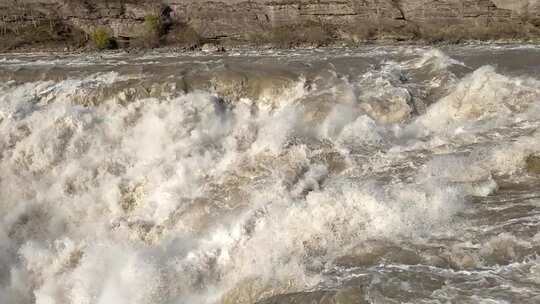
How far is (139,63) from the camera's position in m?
16.5

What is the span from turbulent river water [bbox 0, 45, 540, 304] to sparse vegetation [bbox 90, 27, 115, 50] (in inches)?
186

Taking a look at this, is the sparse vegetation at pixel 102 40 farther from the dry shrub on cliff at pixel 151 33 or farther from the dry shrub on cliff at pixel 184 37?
the dry shrub on cliff at pixel 184 37

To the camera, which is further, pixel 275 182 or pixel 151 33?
pixel 151 33

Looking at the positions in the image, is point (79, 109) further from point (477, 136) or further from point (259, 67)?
point (477, 136)

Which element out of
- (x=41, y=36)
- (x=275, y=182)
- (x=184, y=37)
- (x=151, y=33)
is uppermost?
(x=41, y=36)

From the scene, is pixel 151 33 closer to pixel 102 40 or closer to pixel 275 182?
pixel 102 40

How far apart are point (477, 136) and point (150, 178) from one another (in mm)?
6160

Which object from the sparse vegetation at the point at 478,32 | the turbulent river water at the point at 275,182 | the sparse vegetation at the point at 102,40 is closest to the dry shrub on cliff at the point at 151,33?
the sparse vegetation at the point at 102,40

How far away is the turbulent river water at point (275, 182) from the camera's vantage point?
283 inches

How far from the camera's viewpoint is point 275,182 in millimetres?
9570

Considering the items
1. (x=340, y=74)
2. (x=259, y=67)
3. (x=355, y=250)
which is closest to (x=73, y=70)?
(x=259, y=67)

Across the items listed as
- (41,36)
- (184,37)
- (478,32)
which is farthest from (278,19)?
(41,36)

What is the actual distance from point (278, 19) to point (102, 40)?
20.6ft

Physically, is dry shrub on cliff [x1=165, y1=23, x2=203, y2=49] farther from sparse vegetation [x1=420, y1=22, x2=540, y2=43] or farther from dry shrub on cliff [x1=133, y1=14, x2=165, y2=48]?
sparse vegetation [x1=420, y1=22, x2=540, y2=43]
